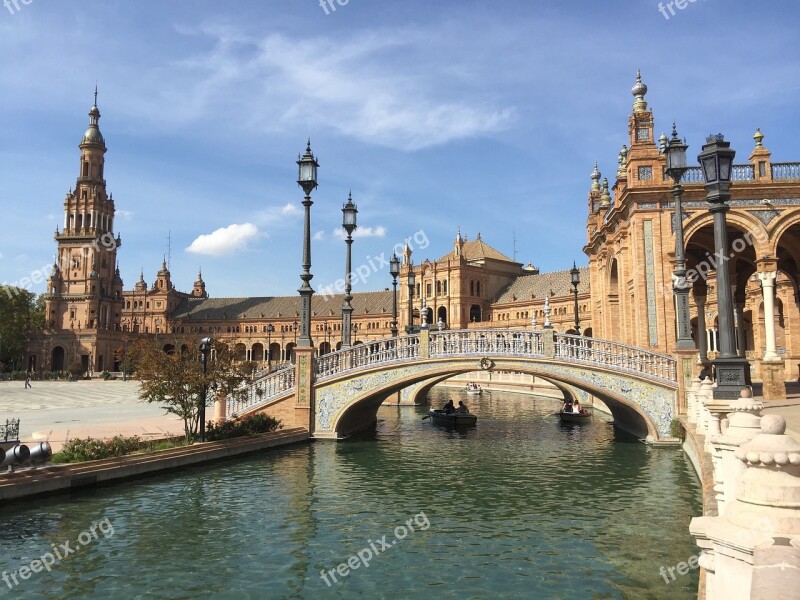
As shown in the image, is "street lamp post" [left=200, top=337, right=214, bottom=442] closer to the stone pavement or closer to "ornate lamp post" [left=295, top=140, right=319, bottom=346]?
the stone pavement

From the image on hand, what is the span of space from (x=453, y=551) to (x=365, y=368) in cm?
1292

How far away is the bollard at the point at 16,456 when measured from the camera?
45.1 feet

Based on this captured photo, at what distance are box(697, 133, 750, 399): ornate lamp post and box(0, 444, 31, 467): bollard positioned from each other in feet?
50.4

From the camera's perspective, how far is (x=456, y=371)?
23.3 meters

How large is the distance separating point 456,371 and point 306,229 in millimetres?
7752

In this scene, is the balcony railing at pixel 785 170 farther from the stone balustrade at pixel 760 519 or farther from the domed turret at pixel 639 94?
the stone balustrade at pixel 760 519

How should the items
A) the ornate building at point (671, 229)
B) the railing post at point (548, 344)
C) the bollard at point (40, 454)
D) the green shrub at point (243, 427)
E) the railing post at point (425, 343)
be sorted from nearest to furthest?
the bollard at point (40, 454) < the green shrub at point (243, 427) < the railing post at point (548, 344) < the railing post at point (425, 343) < the ornate building at point (671, 229)


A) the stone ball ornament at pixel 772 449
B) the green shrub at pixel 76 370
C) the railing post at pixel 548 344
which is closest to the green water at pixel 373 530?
the railing post at pixel 548 344

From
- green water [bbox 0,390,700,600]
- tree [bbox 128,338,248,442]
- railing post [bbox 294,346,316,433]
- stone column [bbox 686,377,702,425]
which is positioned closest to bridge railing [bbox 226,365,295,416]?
railing post [bbox 294,346,316,433]

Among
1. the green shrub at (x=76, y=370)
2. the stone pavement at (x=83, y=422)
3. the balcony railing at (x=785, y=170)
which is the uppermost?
the balcony railing at (x=785, y=170)

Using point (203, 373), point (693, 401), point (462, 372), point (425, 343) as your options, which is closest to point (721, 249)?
point (693, 401)

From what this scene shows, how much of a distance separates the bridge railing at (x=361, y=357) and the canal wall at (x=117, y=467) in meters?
3.46

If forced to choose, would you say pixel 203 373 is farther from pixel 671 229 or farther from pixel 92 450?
pixel 671 229

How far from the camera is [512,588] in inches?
359
